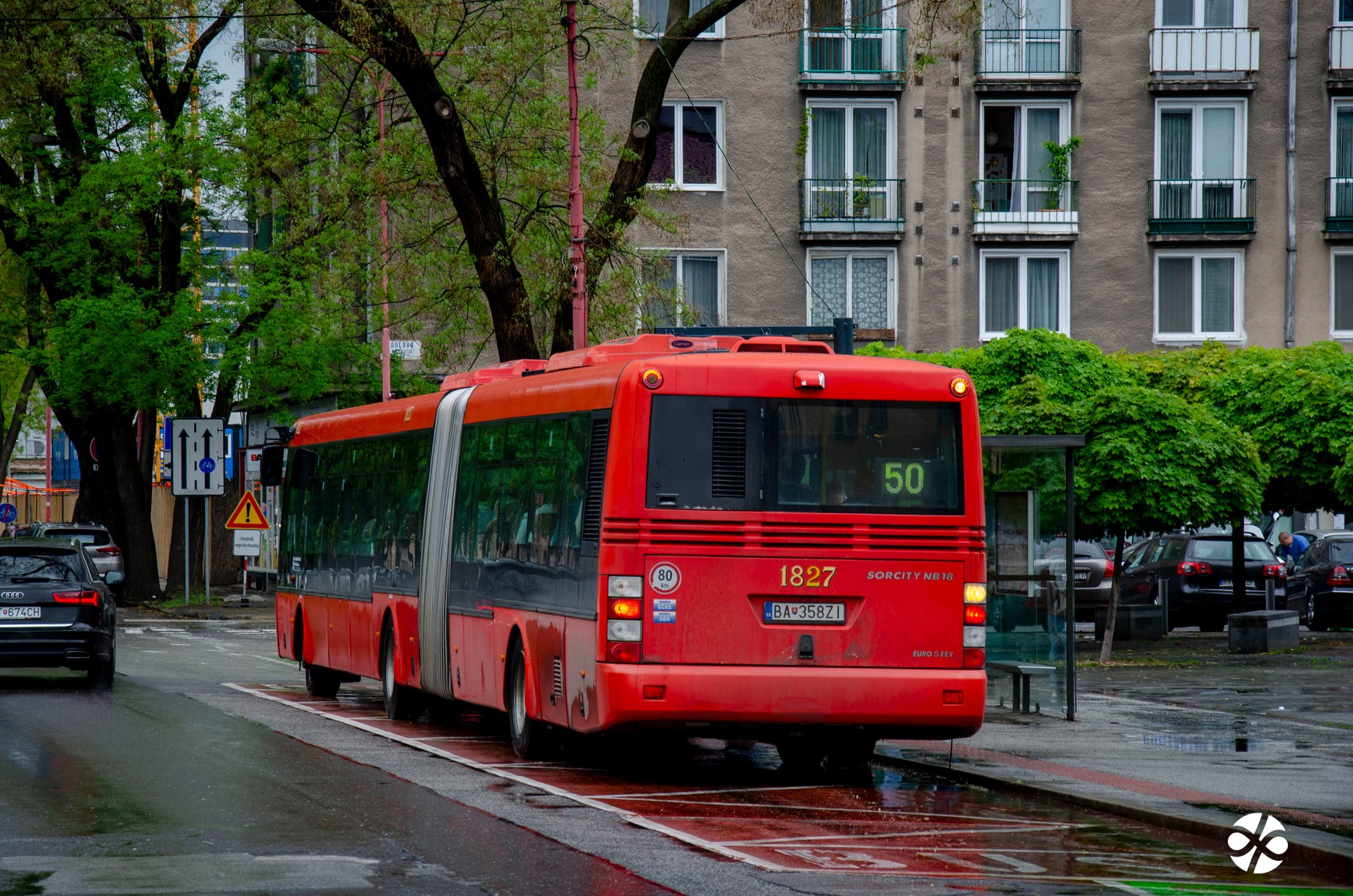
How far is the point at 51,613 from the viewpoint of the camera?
68.2ft

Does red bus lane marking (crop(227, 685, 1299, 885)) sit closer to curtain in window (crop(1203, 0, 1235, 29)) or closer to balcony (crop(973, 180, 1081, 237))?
balcony (crop(973, 180, 1081, 237))

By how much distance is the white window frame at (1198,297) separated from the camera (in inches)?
1699

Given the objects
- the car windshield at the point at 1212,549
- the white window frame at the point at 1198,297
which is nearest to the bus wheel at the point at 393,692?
the car windshield at the point at 1212,549

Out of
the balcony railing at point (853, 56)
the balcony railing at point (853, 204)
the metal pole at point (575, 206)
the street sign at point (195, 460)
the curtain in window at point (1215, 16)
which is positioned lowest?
the street sign at point (195, 460)

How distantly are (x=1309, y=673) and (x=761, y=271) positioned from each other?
2137cm

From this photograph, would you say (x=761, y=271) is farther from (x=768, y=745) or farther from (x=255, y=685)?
(x=768, y=745)

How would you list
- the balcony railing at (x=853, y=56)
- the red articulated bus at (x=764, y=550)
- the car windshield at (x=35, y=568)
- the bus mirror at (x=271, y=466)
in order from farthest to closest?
1. the balcony railing at (x=853, y=56)
2. the bus mirror at (x=271, y=466)
3. the car windshield at (x=35, y=568)
4. the red articulated bus at (x=764, y=550)

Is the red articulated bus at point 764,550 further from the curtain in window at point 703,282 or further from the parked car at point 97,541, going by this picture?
the curtain in window at point 703,282

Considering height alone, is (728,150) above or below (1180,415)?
above

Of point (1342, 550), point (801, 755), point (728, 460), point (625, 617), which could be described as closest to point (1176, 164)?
point (1342, 550)

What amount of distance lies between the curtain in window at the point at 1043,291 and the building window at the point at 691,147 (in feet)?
23.4

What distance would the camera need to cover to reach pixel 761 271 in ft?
141

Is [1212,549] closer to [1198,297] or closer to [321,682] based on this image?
[1198,297]

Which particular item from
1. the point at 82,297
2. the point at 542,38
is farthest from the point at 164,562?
the point at 542,38
